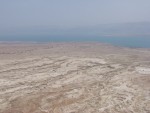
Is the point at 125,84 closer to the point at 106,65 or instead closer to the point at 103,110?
the point at 103,110

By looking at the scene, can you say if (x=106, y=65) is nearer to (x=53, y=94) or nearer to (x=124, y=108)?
(x=53, y=94)

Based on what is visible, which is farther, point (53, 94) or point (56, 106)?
point (53, 94)

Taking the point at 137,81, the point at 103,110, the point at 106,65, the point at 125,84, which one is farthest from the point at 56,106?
the point at 106,65

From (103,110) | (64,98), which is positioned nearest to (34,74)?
(64,98)

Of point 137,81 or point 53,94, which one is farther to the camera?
point 137,81

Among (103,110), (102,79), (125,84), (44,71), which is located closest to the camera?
(103,110)

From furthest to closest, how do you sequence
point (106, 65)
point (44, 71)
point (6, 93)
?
point (106, 65) < point (44, 71) < point (6, 93)
